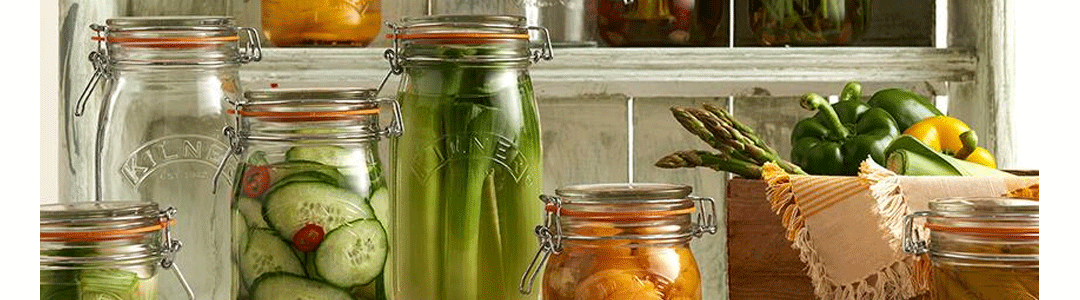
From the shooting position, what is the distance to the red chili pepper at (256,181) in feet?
2.77

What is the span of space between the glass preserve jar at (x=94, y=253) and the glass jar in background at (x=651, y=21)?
0.73m

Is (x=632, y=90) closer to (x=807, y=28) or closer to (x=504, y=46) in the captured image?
(x=807, y=28)

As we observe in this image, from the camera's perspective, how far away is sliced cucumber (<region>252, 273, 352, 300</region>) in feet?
2.74

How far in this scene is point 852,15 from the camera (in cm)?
145

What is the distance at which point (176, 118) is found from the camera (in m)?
0.93

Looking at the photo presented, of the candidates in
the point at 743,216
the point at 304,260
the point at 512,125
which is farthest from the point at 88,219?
the point at 743,216

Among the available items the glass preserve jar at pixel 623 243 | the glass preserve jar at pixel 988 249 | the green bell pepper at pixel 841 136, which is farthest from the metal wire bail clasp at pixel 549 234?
the green bell pepper at pixel 841 136

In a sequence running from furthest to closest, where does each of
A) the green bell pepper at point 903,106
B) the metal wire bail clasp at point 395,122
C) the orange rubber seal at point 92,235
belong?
the green bell pepper at point 903,106, the metal wire bail clasp at point 395,122, the orange rubber seal at point 92,235

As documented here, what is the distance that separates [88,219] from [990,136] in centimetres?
96

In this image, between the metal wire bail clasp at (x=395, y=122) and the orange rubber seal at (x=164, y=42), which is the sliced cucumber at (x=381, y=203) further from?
the orange rubber seal at (x=164, y=42)

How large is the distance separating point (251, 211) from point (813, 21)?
75cm

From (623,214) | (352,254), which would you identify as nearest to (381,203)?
(352,254)

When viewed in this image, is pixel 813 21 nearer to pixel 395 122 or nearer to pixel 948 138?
pixel 948 138
